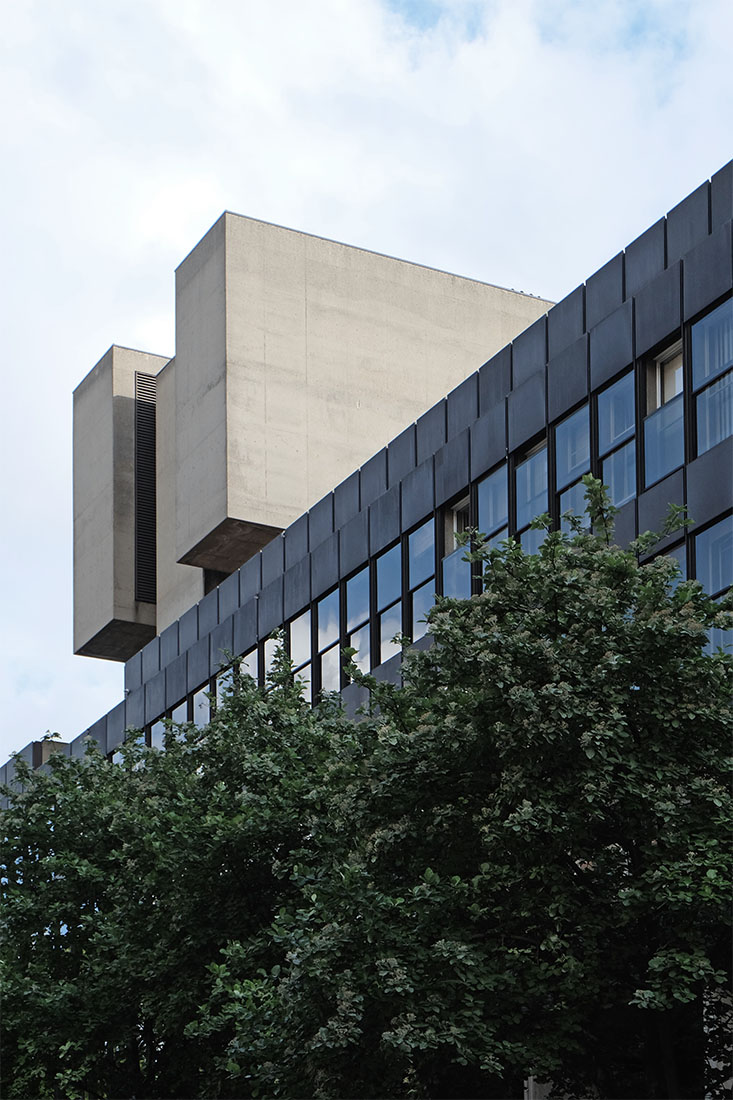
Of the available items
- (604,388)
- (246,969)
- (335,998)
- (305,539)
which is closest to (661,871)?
(335,998)

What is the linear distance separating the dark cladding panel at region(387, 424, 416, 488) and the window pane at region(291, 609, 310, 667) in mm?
5369

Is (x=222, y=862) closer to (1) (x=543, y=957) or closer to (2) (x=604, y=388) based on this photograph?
(1) (x=543, y=957)

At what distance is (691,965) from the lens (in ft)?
62.0

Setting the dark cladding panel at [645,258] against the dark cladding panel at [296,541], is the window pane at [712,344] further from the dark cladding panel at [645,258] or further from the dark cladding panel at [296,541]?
the dark cladding panel at [296,541]

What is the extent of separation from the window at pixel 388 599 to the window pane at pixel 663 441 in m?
10.9

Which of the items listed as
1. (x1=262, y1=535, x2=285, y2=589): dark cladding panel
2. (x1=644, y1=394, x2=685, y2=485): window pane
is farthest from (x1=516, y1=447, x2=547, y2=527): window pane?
(x1=262, y1=535, x2=285, y2=589): dark cladding panel

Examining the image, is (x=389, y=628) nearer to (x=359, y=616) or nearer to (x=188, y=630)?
(x=359, y=616)

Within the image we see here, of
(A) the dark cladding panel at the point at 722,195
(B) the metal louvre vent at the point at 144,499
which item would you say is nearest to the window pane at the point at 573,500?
(A) the dark cladding panel at the point at 722,195

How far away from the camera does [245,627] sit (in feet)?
159

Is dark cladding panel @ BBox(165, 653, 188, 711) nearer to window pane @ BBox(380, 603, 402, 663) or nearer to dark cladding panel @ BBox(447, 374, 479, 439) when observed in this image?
window pane @ BBox(380, 603, 402, 663)

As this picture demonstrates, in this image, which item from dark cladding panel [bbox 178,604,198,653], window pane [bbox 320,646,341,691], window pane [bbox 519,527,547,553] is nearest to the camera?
window pane [bbox 519,527,547,553]

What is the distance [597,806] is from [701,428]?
1045cm

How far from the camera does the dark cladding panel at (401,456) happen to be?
40.2 meters

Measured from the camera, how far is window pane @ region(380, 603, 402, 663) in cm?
3975
